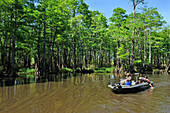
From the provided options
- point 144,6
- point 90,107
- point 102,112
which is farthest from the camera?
point 144,6

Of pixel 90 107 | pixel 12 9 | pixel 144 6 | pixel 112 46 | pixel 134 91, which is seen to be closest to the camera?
pixel 90 107

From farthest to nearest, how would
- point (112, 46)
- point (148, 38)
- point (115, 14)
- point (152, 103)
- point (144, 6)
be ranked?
point (112, 46)
point (148, 38)
point (115, 14)
point (144, 6)
point (152, 103)

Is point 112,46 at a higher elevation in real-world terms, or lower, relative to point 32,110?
higher

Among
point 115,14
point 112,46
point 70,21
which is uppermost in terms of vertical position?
point 115,14

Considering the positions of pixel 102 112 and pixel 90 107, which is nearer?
pixel 102 112

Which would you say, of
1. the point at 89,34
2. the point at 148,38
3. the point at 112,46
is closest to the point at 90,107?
the point at 89,34

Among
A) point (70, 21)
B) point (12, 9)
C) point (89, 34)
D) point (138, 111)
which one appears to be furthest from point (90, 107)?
point (89, 34)

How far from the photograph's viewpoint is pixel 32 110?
25.0 feet

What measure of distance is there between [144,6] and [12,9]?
24.8 m

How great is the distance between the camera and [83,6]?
33.8m

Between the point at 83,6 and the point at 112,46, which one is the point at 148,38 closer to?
the point at 112,46

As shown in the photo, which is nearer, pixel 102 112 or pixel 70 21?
pixel 102 112

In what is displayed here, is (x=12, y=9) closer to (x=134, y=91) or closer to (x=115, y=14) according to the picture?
(x=134, y=91)

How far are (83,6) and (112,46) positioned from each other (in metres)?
20.0
